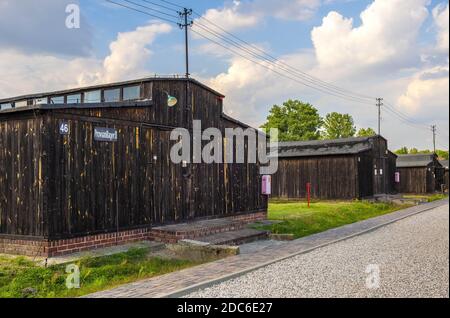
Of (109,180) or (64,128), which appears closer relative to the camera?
(64,128)

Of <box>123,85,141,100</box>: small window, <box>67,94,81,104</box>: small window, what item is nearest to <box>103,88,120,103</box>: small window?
<box>123,85,141,100</box>: small window

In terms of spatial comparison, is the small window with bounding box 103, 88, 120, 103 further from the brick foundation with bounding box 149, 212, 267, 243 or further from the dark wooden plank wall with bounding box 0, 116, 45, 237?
the brick foundation with bounding box 149, 212, 267, 243

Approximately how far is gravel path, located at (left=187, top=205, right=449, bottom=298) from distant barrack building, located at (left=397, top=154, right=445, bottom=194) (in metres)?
37.8

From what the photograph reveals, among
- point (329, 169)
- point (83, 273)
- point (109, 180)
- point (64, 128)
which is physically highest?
point (64, 128)

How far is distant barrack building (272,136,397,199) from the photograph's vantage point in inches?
1252

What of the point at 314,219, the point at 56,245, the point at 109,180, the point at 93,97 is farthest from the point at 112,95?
the point at 314,219

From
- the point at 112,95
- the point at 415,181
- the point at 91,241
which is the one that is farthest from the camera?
the point at 415,181

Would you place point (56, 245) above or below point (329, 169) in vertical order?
below

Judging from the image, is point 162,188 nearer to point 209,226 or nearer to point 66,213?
point 209,226

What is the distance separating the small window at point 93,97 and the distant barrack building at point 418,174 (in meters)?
40.9

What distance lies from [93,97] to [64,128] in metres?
5.06

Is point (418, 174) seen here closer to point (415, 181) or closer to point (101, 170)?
point (415, 181)

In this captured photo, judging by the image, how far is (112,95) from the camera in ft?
50.2

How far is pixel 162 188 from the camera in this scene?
1449 cm
